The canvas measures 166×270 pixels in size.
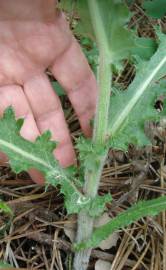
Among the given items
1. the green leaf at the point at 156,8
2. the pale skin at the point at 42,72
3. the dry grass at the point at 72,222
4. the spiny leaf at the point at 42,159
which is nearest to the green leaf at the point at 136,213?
the spiny leaf at the point at 42,159

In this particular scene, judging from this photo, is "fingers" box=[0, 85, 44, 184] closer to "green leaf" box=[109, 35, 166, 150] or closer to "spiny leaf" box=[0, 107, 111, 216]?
"spiny leaf" box=[0, 107, 111, 216]

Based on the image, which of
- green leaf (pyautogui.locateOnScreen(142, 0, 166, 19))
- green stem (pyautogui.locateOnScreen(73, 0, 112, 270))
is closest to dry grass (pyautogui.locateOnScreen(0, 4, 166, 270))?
green stem (pyautogui.locateOnScreen(73, 0, 112, 270))

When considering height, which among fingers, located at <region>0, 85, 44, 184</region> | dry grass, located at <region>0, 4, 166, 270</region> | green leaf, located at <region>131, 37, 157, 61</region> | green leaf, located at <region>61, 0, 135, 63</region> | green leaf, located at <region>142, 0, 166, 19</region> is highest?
green leaf, located at <region>142, 0, 166, 19</region>

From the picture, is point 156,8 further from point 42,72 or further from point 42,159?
point 42,159

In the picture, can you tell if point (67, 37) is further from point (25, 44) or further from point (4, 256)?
point (4, 256)

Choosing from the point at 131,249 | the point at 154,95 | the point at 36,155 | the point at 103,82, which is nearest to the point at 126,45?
the point at 103,82

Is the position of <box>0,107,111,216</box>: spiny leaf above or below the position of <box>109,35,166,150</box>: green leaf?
below

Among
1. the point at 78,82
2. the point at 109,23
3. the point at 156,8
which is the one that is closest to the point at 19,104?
the point at 78,82

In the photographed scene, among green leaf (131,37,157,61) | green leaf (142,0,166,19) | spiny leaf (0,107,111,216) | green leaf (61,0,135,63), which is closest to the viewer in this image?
green leaf (61,0,135,63)

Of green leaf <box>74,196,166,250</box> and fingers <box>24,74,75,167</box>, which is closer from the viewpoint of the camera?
green leaf <box>74,196,166,250</box>
